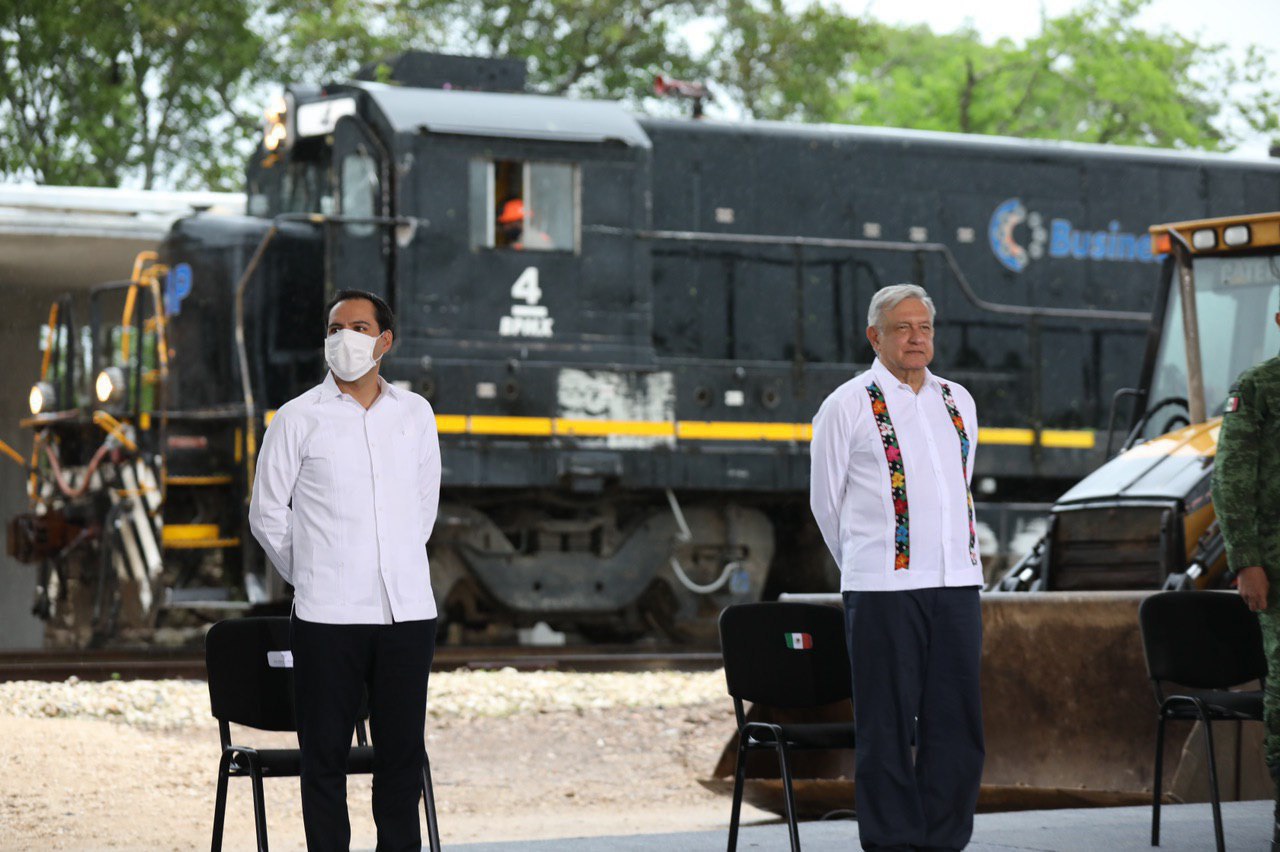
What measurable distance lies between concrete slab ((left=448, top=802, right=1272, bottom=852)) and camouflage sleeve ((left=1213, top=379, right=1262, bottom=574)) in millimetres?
857

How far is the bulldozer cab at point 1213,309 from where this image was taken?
7.91 meters

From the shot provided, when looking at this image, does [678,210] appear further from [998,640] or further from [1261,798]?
[1261,798]

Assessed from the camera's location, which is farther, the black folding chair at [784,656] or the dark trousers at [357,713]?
the black folding chair at [784,656]

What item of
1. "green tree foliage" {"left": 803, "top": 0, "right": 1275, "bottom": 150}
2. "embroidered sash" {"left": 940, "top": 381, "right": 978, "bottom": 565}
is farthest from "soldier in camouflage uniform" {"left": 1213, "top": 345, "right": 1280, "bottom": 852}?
"green tree foliage" {"left": 803, "top": 0, "right": 1275, "bottom": 150}

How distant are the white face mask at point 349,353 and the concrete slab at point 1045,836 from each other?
5.33 ft

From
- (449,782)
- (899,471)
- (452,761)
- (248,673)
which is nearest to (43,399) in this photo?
(452,761)

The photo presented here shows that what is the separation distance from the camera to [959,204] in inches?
510

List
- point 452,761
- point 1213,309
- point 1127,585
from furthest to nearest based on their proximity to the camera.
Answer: point 452,761, point 1213,309, point 1127,585

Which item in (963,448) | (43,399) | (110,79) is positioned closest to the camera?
(963,448)

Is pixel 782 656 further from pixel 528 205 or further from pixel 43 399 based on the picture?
pixel 43 399

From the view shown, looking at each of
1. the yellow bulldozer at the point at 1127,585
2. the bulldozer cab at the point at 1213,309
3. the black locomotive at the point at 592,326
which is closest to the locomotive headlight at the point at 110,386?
the black locomotive at the point at 592,326

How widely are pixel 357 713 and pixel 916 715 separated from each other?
138cm

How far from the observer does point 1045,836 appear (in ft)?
17.2

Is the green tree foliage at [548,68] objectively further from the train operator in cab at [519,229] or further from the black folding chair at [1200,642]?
the black folding chair at [1200,642]
